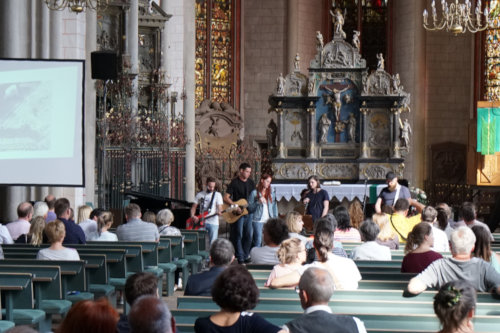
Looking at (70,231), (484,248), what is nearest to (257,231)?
(70,231)

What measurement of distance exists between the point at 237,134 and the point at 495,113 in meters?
8.98

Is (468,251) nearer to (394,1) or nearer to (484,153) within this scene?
(484,153)

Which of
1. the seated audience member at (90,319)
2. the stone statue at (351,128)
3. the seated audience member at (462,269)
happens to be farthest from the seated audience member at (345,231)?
the stone statue at (351,128)

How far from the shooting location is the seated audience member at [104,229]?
9641 millimetres

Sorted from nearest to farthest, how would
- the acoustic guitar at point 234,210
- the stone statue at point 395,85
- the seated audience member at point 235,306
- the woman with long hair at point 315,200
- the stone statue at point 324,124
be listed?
the seated audience member at point 235,306 < the acoustic guitar at point 234,210 < the woman with long hair at point 315,200 < the stone statue at point 395,85 < the stone statue at point 324,124

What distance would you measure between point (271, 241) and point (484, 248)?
196cm

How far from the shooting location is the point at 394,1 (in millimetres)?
27406

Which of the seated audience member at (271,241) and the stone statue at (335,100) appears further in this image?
the stone statue at (335,100)

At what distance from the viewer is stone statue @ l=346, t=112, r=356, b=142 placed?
809 inches

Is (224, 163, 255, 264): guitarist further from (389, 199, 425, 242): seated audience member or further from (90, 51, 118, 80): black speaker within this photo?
(389, 199, 425, 242): seated audience member

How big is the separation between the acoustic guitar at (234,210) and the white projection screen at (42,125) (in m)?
3.19

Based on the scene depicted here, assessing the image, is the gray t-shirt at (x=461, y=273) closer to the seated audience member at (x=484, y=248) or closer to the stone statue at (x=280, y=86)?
the seated audience member at (x=484, y=248)

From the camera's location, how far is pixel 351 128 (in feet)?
67.7

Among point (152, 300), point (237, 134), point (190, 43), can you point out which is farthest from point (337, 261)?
point (237, 134)
